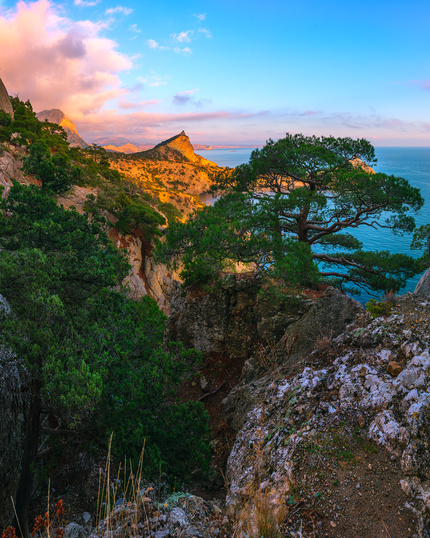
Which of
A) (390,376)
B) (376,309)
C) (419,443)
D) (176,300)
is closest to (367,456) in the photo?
(419,443)

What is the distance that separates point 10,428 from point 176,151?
159 m

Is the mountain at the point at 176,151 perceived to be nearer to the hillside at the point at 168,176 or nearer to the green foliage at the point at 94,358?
the hillside at the point at 168,176

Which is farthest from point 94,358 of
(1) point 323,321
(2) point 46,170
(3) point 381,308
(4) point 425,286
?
(2) point 46,170

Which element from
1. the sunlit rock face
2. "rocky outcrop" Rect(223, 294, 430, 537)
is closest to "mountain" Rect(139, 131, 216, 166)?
the sunlit rock face

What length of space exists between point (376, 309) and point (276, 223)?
790 centimetres

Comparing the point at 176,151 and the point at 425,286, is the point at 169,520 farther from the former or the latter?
the point at 176,151

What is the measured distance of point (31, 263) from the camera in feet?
22.1

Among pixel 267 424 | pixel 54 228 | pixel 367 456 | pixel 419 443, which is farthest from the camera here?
pixel 54 228

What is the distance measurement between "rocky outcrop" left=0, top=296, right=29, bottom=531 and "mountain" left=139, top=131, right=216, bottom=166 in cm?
13911

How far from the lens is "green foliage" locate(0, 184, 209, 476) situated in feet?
18.1

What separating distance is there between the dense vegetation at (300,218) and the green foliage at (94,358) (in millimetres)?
5354

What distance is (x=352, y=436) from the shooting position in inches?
199

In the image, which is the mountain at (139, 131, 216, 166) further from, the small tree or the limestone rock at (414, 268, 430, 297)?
the small tree

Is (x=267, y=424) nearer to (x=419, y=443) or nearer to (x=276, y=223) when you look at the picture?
(x=419, y=443)
